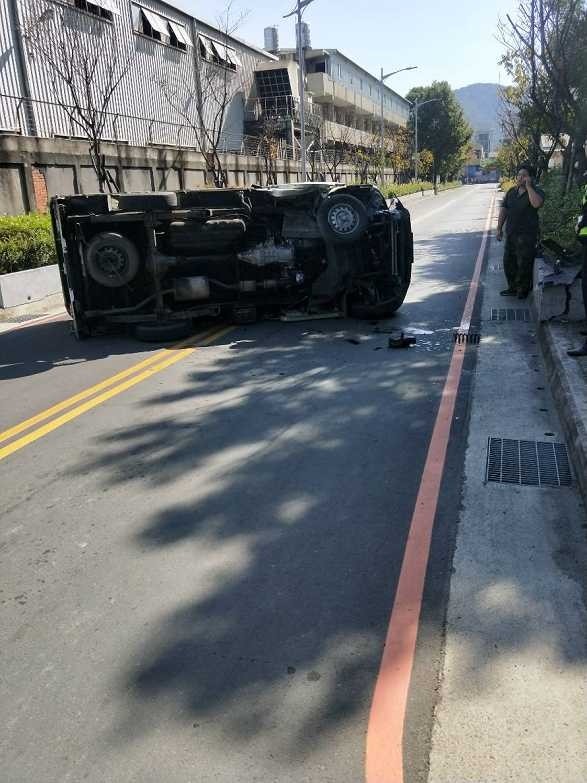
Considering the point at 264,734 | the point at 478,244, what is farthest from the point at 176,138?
the point at 264,734

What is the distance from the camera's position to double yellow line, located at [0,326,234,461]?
18.7 feet

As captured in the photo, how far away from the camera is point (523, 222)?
32.8ft

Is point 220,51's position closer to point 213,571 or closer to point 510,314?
point 510,314

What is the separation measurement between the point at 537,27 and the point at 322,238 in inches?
482

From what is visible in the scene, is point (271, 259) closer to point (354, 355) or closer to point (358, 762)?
point (354, 355)

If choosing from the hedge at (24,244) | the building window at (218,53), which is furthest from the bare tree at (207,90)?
the hedge at (24,244)

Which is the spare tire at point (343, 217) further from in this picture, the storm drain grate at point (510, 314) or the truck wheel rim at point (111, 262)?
the truck wheel rim at point (111, 262)

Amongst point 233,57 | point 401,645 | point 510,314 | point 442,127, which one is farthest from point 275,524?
point 442,127

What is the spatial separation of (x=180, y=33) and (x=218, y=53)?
13.9 ft

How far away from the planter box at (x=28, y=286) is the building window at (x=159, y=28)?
17813mm

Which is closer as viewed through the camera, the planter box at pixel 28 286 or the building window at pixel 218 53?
the planter box at pixel 28 286

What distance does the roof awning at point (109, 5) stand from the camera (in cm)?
2312

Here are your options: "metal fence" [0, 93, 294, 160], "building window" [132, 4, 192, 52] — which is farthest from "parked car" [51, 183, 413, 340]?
"building window" [132, 4, 192, 52]

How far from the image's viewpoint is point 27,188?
16.9 m
